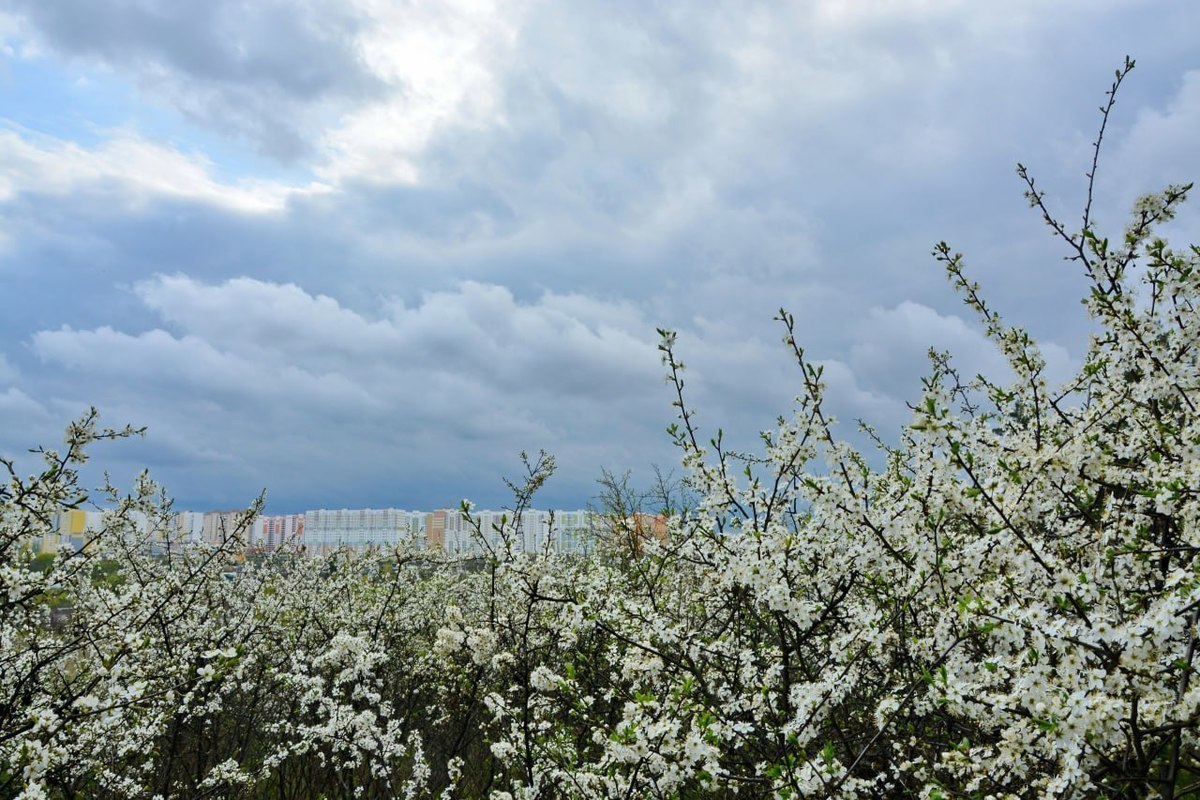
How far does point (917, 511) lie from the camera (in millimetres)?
3691

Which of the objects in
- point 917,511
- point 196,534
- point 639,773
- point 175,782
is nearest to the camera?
point 917,511

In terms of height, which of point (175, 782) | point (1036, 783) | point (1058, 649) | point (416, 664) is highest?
point (1058, 649)

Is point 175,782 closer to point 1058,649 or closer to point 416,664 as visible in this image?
point 416,664

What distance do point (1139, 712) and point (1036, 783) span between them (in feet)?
1.56

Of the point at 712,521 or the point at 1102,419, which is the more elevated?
the point at 1102,419

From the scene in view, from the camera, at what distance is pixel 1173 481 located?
2.85 meters

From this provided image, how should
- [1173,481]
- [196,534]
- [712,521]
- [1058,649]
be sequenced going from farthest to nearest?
[196,534]
[712,521]
[1173,481]
[1058,649]

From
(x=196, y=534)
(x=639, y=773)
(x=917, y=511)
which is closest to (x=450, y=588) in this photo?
(x=196, y=534)

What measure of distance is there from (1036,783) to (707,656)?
2.43 meters

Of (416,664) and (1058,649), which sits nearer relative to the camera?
(1058,649)

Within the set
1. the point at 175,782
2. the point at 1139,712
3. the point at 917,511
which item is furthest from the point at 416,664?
the point at 1139,712

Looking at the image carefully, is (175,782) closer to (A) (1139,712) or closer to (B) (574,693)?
(B) (574,693)

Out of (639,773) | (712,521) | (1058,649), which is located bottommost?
(639,773)

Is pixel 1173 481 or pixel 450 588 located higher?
pixel 1173 481
